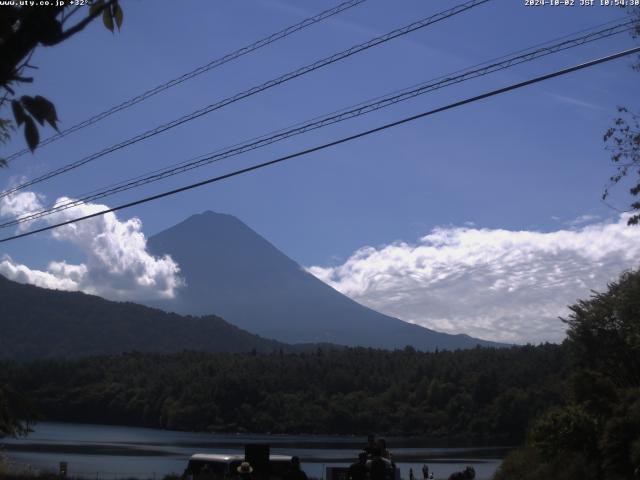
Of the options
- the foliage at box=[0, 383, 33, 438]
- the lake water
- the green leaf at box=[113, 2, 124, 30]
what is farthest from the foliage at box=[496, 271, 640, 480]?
the lake water

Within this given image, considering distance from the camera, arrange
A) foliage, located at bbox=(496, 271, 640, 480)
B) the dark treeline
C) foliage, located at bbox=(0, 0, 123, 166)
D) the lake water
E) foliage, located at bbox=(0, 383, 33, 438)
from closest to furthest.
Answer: foliage, located at bbox=(0, 0, 123, 166), foliage, located at bbox=(0, 383, 33, 438), foliage, located at bbox=(496, 271, 640, 480), the lake water, the dark treeline

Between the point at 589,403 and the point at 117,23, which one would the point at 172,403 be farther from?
the point at 117,23

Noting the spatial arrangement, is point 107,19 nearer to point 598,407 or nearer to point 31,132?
point 31,132

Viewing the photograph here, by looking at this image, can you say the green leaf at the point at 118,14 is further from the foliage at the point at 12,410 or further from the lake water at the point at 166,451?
the lake water at the point at 166,451

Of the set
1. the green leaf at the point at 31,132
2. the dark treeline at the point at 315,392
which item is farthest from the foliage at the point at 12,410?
the dark treeline at the point at 315,392

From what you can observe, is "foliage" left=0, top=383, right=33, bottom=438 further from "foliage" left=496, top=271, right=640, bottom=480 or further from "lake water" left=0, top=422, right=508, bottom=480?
"lake water" left=0, top=422, right=508, bottom=480

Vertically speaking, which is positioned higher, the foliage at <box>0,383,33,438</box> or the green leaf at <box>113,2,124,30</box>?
the green leaf at <box>113,2,124,30</box>
